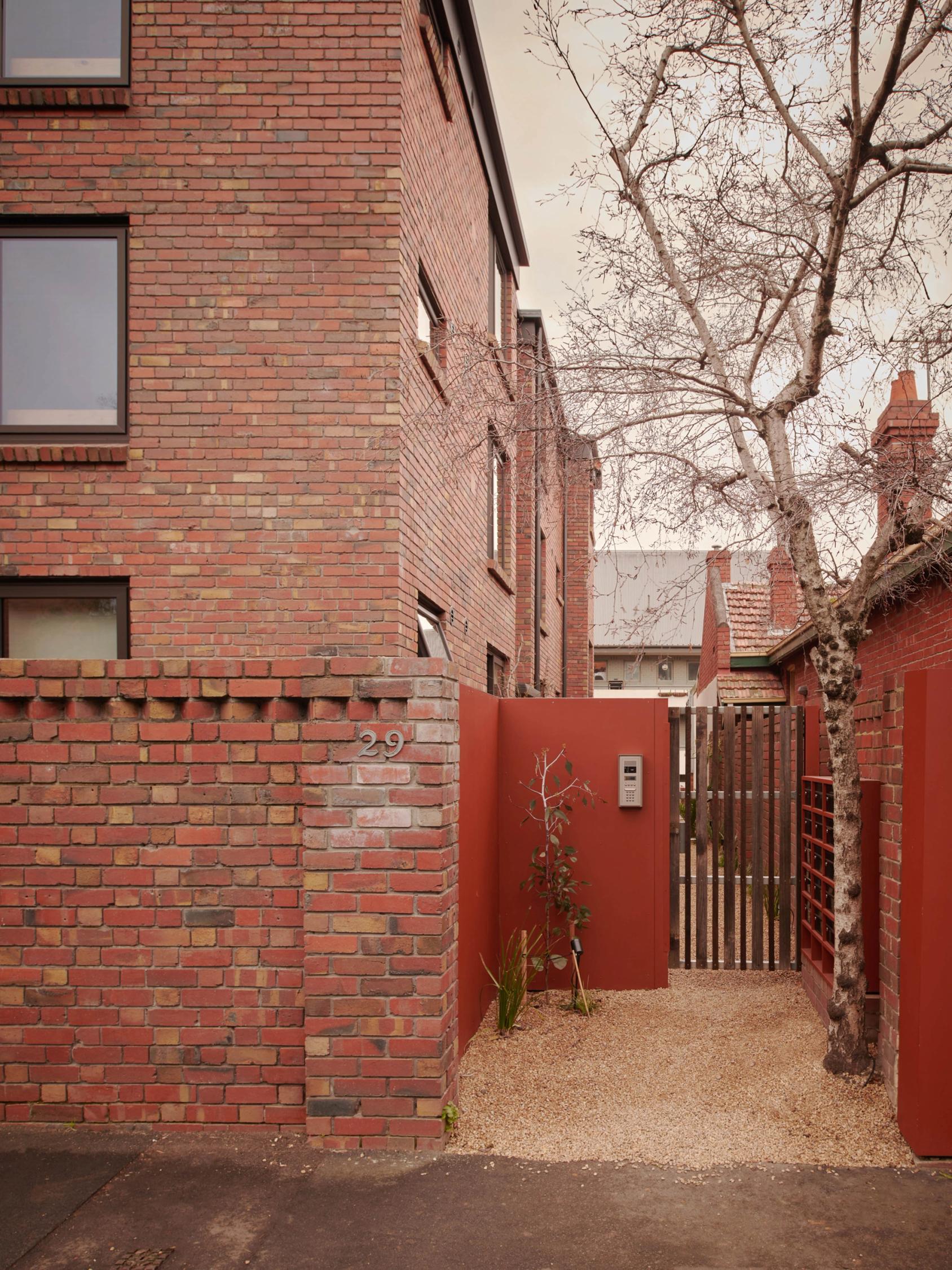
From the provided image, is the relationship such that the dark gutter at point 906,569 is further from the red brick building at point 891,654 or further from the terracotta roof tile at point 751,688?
the terracotta roof tile at point 751,688

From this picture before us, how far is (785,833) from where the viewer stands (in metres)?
7.44

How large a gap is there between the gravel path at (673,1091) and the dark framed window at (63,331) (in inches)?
202

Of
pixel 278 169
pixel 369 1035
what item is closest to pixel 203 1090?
pixel 369 1035

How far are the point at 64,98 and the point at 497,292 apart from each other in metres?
7.47

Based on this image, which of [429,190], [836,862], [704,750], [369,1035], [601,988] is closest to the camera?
[369,1035]

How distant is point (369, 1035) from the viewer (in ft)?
13.4

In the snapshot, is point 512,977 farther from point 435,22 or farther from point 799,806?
point 435,22

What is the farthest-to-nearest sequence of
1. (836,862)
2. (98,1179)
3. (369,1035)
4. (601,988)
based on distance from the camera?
(601,988)
(836,862)
(369,1035)
(98,1179)

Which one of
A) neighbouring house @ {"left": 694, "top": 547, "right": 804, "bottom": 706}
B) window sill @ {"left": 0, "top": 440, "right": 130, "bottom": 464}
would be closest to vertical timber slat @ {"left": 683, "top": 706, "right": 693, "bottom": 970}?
neighbouring house @ {"left": 694, "top": 547, "right": 804, "bottom": 706}

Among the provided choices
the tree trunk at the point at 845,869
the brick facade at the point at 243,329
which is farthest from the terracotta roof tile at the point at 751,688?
the tree trunk at the point at 845,869

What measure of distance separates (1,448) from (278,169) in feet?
9.22

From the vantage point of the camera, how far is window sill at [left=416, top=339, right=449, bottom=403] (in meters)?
7.63

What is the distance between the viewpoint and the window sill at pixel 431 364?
7.63 metres

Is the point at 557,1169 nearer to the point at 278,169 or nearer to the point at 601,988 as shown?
the point at 601,988
